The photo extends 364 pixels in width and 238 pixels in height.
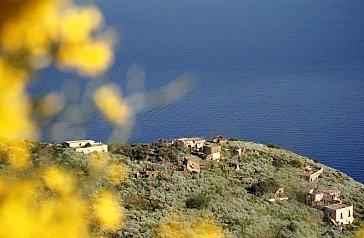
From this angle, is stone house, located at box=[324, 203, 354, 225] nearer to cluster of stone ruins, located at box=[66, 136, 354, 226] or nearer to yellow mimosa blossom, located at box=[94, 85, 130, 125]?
cluster of stone ruins, located at box=[66, 136, 354, 226]

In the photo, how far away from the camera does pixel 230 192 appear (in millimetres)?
13781

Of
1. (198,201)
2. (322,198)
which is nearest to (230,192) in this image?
(198,201)

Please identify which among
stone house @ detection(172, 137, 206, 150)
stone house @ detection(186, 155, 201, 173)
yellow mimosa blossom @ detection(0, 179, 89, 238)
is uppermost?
stone house @ detection(172, 137, 206, 150)

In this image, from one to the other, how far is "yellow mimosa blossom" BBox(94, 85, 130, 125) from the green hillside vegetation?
6.89m

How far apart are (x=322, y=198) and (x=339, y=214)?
3.59ft

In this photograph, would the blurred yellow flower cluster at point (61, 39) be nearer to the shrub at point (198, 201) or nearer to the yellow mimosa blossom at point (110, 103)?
the yellow mimosa blossom at point (110, 103)

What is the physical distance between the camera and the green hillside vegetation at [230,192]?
11.2 metres

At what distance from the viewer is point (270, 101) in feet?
100

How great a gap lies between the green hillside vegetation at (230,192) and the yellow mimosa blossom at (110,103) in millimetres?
6889

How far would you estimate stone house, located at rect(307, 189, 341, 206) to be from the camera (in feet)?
43.9

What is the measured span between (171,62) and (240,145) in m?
23.3

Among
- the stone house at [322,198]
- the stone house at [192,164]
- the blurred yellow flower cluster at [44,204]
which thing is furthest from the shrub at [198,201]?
the blurred yellow flower cluster at [44,204]

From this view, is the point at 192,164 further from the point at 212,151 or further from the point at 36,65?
the point at 36,65

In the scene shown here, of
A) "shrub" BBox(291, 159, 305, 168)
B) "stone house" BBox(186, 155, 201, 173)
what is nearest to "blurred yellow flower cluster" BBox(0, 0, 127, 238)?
"stone house" BBox(186, 155, 201, 173)
